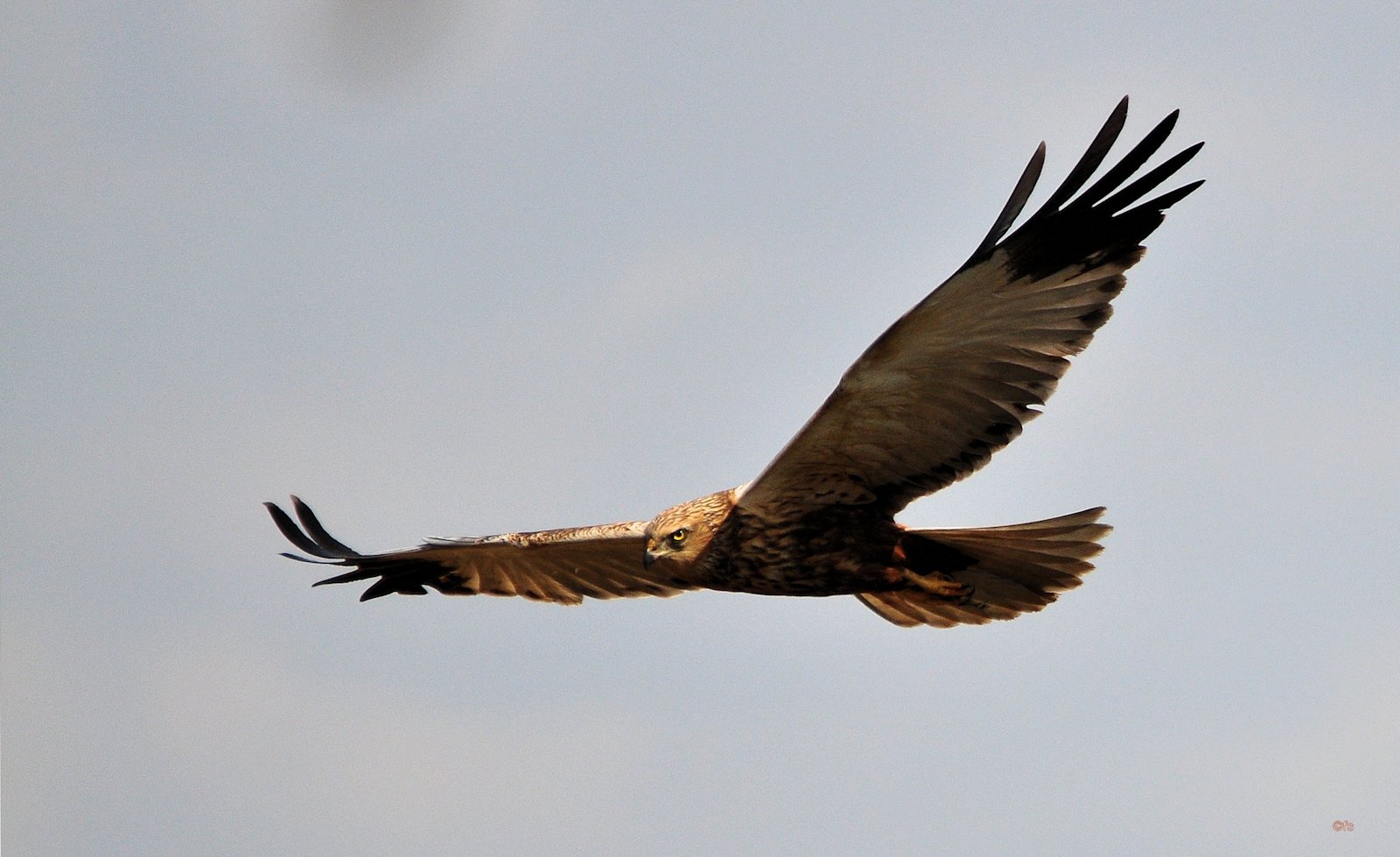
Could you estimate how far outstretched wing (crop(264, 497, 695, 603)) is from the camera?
36.2 ft

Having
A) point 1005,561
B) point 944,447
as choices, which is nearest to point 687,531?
point 944,447

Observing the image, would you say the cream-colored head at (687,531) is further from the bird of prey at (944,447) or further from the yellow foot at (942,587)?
the yellow foot at (942,587)

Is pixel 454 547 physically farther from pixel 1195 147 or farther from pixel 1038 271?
pixel 1195 147

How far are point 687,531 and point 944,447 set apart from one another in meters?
1.47

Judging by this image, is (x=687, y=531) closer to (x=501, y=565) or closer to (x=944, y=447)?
(x=944, y=447)

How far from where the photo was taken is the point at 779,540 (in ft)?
30.5

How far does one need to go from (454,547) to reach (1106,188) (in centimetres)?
495

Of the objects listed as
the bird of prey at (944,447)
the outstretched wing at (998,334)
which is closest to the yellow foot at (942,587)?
the bird of prey at (944,447)

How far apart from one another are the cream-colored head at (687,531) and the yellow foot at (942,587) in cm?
116

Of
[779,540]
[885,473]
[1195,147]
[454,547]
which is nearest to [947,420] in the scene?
[885,473]

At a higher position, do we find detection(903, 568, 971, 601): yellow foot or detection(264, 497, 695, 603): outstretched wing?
detection(264, 497, 695, 603): outstretched wing

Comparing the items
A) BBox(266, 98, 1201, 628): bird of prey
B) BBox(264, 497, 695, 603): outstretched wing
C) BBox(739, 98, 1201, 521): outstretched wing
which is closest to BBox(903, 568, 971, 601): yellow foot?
BBox(266, 98, 1201, 628): bird of prey

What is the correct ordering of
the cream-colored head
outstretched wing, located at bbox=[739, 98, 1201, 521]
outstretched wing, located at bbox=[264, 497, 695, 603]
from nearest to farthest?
outstretched wing, located at bbox=[739, 98, 1201, 521], the cream-colored head, outstretched wing, located at bbox=[264, 497, 695, 603]

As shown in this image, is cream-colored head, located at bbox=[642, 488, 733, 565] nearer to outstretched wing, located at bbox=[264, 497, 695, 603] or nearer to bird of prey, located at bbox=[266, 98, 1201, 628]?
bird of prey, located at bbox=[266, 98, 1201, 628]
